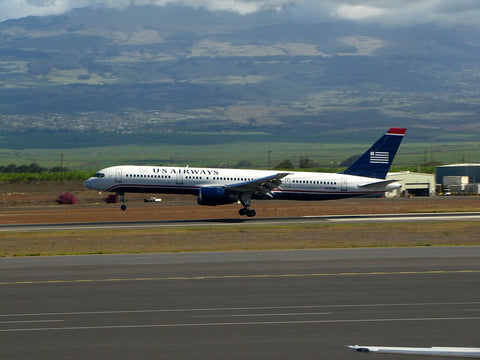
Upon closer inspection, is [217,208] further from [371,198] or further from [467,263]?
[467,263]

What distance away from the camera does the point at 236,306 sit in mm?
19766

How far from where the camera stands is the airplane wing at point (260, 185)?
53.0 metres

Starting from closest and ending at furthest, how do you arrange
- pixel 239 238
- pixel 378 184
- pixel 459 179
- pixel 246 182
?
pixel 239 238 < pixel 246 182 < pixel 378 184 < pixel 459 179

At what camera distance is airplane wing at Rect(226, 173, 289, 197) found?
53031mm

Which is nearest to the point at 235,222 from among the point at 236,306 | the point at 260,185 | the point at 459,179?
the point at 260,185

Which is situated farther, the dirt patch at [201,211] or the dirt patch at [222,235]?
the dirt patch at [201,211]

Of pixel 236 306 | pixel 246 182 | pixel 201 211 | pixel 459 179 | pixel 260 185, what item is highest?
pixel 459 179

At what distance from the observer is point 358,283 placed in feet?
75.8

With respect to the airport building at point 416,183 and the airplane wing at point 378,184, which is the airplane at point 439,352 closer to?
the airplane wing at point 378,184

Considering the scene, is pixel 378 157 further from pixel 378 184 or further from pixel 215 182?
pixel 215 182

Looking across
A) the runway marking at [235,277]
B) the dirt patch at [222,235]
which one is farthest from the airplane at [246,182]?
the runway marking at [235,277]

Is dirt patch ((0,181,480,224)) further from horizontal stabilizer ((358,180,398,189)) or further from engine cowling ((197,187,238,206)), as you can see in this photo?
horizontal stabilizer ((358,180,398,189))

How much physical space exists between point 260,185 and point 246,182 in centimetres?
105

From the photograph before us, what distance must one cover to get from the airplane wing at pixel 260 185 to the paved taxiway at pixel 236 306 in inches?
923
